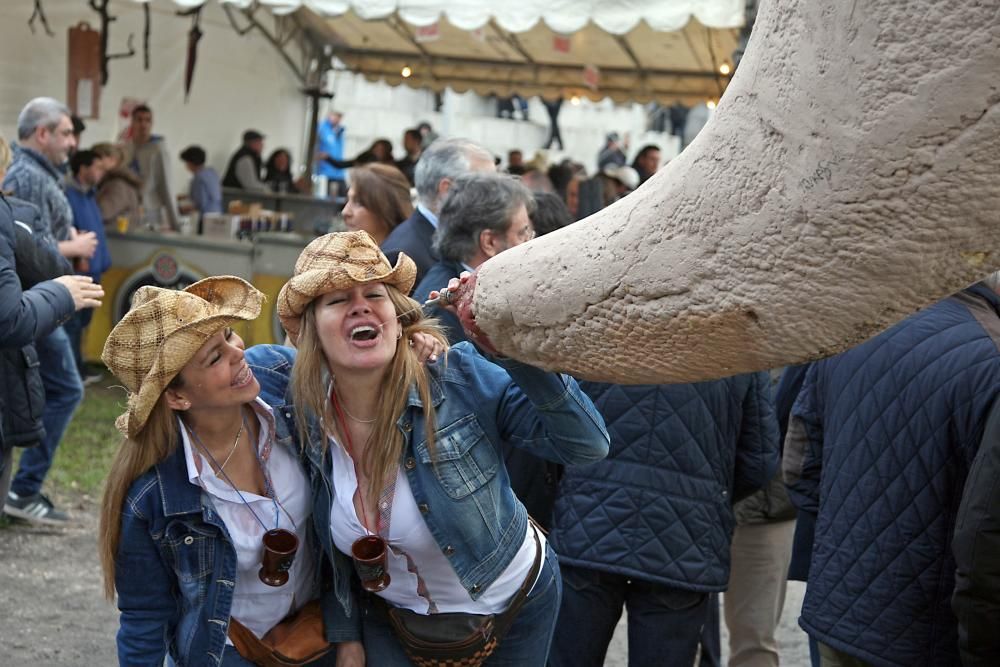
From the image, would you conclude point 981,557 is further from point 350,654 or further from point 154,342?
point 154,342

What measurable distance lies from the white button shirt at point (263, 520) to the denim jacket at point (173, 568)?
25mm

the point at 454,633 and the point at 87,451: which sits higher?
the point at 454,633

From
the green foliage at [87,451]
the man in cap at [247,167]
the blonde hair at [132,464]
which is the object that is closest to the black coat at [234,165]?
the man in cap at [247,167]

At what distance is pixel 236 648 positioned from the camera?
281 centimetres

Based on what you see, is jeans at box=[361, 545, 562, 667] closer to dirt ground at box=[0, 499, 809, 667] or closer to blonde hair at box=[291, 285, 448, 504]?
blonde hair at box=[291, 285, 448, 504]

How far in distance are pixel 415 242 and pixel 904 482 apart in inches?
81.7

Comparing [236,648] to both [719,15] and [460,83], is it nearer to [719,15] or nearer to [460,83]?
[719,15]

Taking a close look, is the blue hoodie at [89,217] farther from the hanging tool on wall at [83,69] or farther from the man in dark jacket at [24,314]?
the man in dark jacket at [24,314]

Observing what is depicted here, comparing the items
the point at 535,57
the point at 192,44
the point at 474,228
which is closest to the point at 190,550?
the point at 474,228

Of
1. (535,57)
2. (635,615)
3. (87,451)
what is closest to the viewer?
(635,615)

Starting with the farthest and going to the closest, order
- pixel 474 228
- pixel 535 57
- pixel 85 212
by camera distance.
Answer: pixel 535 57 < pixel 85 212 < pixel 474 228

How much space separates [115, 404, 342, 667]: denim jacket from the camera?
2.63 m

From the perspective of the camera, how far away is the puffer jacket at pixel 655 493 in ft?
11.0

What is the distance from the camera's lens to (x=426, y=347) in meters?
2.78
